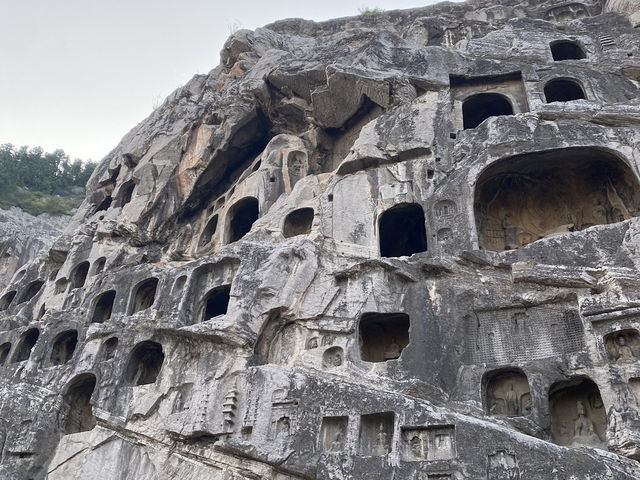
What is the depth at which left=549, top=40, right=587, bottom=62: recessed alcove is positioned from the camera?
18875 mm

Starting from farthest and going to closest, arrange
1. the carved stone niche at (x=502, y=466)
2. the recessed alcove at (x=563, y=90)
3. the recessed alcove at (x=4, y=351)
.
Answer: the recessed alcove at (x=4, y=351) < the recessed alcove at (x=563, y=90) < the carved stone niche at (x=502, y=466)

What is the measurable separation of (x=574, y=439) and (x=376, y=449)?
11.7ft

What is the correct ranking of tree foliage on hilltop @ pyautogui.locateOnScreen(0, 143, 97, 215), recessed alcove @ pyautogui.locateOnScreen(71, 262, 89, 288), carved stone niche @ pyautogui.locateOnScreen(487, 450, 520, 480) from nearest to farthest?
carved stone niche @ pyautogui.locateOnScreen(487, 450, 520, 480)
recessed alcove @ pyautogui.locateOnScreen(71, 262, 89, 288)
tree foliage on hilltop @ pyautogui.locateOnScreen(0, 143, 97, 215)

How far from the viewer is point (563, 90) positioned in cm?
1794

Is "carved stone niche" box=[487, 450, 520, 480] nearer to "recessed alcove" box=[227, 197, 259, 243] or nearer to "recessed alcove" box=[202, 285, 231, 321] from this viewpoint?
"recessed alcove" box=[202, 285, 231, 321]

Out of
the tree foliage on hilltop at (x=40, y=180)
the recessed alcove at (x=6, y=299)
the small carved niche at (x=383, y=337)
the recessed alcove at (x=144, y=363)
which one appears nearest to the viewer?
the small carved niche at (x=383, y=337)

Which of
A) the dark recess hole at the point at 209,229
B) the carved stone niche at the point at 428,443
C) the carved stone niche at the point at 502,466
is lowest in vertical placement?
the carved stone niche at the point at 502,466

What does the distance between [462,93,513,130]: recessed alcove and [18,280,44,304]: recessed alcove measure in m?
16.4

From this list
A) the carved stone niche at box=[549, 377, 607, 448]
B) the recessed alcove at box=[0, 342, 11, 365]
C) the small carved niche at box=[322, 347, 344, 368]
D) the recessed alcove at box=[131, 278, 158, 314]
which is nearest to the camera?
the carved stone niche at box=[549, 377, 607, 448]

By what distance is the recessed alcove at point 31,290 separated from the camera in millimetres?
22781

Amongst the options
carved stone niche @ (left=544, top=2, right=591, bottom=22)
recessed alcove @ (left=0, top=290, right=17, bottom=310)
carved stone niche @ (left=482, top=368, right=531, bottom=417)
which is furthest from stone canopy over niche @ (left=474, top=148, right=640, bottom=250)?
recessed alcove @ (left=0, top=290, right=17, bottom=310)

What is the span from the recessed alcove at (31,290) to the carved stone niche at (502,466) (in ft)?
62.3

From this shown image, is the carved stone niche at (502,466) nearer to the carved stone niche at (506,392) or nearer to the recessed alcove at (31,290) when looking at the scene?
the carved stone niche at (506,392)

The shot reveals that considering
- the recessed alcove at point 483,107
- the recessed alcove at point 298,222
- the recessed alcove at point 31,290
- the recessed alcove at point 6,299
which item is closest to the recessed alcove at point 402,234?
the recessed alcove at point 298,222
